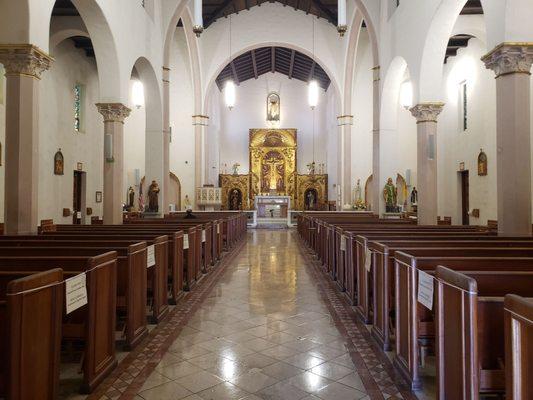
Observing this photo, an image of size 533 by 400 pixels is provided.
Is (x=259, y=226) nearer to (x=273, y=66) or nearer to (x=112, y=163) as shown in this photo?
(x=273, y=66)

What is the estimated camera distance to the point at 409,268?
346 centimetres

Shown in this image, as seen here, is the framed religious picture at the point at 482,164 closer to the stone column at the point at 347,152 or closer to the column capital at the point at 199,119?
the stone column at the point at 347,152

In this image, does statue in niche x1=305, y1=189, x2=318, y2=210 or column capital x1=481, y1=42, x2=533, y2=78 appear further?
statue in niche x1=305, y1=189, x2=318, y2=210

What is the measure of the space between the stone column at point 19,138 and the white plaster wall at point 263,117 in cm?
2208

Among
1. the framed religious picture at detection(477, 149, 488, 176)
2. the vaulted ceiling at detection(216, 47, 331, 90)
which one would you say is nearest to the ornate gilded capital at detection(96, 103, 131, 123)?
the framed religious picture at detection(477, 149, 488, 176)

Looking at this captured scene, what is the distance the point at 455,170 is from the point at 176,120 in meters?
13.5

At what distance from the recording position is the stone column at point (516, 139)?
6.82 m

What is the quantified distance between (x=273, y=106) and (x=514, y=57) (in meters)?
22.3

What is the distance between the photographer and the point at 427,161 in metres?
10.8

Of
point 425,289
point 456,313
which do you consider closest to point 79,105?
point 425,289

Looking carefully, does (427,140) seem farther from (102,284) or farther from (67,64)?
(67,64)

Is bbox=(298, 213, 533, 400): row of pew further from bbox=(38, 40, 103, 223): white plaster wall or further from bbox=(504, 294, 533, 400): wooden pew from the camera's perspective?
bbox=(38, 40, 103, 223): white plaster wall

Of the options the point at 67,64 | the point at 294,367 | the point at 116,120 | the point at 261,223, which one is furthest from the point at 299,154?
the point at 294,367

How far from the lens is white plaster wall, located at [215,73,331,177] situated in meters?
29.2
